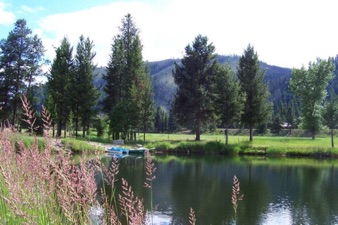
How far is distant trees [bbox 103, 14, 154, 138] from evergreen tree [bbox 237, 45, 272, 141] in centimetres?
1262

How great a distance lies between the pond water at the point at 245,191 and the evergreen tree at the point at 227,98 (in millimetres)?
11934

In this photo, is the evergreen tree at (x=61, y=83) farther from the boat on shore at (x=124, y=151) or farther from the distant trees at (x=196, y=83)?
the distant trees at (x=196, y=83)

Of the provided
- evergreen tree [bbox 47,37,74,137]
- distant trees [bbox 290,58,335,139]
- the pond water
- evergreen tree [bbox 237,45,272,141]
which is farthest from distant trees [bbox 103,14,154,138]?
→ distant trees [bbox 290,58,335,139]

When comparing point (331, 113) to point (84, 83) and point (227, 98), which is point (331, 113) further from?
point (84, 83)

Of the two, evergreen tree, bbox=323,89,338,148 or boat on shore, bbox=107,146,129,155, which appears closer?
boat on shore, bbox=107,146,129,155

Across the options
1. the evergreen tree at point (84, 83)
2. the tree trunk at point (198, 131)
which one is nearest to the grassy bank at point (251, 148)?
the tree trunk at point (198, 131)

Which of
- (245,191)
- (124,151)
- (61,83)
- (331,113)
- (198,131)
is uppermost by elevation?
(61,83)

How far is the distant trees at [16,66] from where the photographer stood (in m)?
43.9

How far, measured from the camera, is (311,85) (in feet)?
179

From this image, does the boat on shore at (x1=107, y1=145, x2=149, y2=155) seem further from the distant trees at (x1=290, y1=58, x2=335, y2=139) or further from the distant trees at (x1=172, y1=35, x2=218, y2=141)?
the distant trees at (x1=290, y1=58, x2=335, y2=139)

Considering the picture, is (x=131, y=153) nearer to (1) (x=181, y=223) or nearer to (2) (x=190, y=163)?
(2) (x=190, y=163)

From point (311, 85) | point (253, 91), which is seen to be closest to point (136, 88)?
point (253, 91)

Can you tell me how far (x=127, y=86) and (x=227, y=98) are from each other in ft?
47.7

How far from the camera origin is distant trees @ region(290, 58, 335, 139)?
52.3 metres
